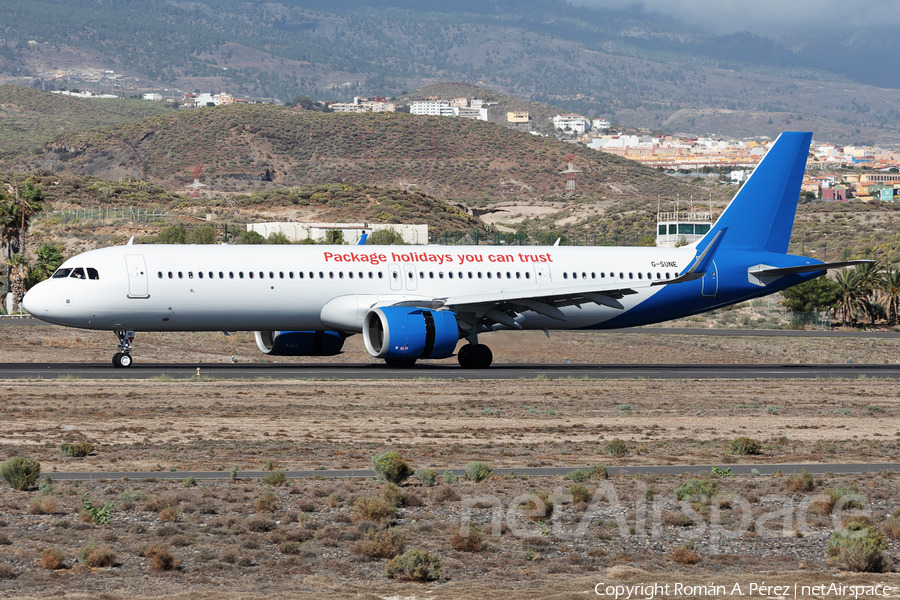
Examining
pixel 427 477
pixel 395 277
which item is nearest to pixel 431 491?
pixel 427 477

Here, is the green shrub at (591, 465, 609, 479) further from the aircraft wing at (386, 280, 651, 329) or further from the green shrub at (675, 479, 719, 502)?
the aircraft wing at (386, 280, 651, 329)

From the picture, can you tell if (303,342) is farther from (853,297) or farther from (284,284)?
(853,297)

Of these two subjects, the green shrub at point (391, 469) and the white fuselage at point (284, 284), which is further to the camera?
the white fuselage at point (284, 284)

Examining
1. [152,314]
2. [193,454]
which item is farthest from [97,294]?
[193,454]

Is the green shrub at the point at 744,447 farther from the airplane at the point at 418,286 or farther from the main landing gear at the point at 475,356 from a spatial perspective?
the main landing gear at the point at 475,356

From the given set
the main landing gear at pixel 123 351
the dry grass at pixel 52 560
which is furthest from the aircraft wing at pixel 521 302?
the dry grass at pixel 52 560

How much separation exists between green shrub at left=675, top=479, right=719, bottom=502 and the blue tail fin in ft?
87.7

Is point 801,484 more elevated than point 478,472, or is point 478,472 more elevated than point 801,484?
point 478,472

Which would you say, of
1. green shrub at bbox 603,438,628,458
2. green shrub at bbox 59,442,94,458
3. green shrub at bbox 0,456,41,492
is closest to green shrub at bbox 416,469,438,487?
green shrub at bbox 603,438,628,458

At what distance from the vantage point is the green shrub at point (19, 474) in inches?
648

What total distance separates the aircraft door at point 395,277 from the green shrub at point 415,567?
2538cm

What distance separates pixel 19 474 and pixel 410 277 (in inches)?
876

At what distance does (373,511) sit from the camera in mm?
14836

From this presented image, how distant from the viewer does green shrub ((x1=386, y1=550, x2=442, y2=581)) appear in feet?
40.1
